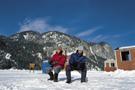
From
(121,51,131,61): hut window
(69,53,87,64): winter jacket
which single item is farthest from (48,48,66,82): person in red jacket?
(121,51,131,61): hut window

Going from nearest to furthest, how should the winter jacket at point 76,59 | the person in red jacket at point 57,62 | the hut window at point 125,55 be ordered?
the winter jacket at point 76,59
the person in red jacket at point 57,62
the hut window at point 125,55

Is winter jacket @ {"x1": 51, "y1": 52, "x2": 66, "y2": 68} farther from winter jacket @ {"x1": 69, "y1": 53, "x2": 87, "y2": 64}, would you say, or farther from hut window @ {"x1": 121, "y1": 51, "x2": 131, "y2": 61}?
hut window @ {"x1": 121, "y1": 51, "x2": 131, "y2": 61}

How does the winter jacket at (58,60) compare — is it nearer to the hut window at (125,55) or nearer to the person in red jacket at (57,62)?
the person in red jacket at (57,62)

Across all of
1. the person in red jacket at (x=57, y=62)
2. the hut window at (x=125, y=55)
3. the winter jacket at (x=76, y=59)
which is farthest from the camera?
the hut window at (x=125, y=55)

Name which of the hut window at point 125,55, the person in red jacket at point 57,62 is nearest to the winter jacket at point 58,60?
the person in red jacket at point 57,62

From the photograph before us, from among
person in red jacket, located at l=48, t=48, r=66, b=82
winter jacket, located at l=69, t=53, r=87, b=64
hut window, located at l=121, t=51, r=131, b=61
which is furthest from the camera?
Result: hut window, located at l=121, t=51, r=131, b=61

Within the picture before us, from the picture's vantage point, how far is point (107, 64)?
71.4 meters

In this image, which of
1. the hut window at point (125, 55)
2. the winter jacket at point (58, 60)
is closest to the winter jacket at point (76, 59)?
the winter jacket at point (58, 60)

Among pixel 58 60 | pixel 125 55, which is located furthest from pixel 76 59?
pixel 125 55

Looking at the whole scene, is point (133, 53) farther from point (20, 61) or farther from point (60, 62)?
point (20, 61)

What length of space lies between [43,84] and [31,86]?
0.62 m

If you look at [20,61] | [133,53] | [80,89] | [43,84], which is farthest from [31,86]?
[20,61]

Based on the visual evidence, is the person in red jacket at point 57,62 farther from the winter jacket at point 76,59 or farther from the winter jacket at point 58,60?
the winter jacket at point 76,59

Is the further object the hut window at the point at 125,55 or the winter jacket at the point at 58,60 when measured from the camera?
the hut window at the point at 125,55
